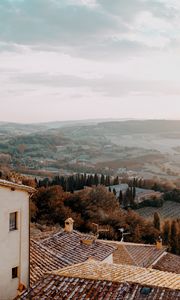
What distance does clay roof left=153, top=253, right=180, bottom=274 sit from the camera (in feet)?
98.6

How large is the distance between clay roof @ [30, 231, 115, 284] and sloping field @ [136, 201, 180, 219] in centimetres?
4526

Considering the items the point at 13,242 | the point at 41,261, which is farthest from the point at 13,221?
the point at 41,261

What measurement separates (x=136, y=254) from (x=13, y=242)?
1904 cm

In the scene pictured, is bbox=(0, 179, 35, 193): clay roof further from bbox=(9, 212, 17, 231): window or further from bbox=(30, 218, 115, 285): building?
bbox=(30, 218, 115, 285): building

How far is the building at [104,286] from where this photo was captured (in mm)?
10297

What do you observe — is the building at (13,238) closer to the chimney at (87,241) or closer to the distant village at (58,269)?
the distant village at (58,269)

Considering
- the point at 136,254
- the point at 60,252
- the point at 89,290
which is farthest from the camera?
the point at 136,254

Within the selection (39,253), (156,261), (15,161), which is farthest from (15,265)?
(15,161)

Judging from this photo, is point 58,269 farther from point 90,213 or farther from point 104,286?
point 90,213

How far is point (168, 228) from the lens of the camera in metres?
47.2

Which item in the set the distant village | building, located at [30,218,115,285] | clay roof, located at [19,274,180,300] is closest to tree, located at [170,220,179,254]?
building, located at [30,218,115,285]

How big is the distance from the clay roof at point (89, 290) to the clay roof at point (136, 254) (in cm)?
1658

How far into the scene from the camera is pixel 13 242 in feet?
44.4

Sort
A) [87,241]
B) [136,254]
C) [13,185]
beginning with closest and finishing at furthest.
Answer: [13,185]
[87,241]
[136,254]
